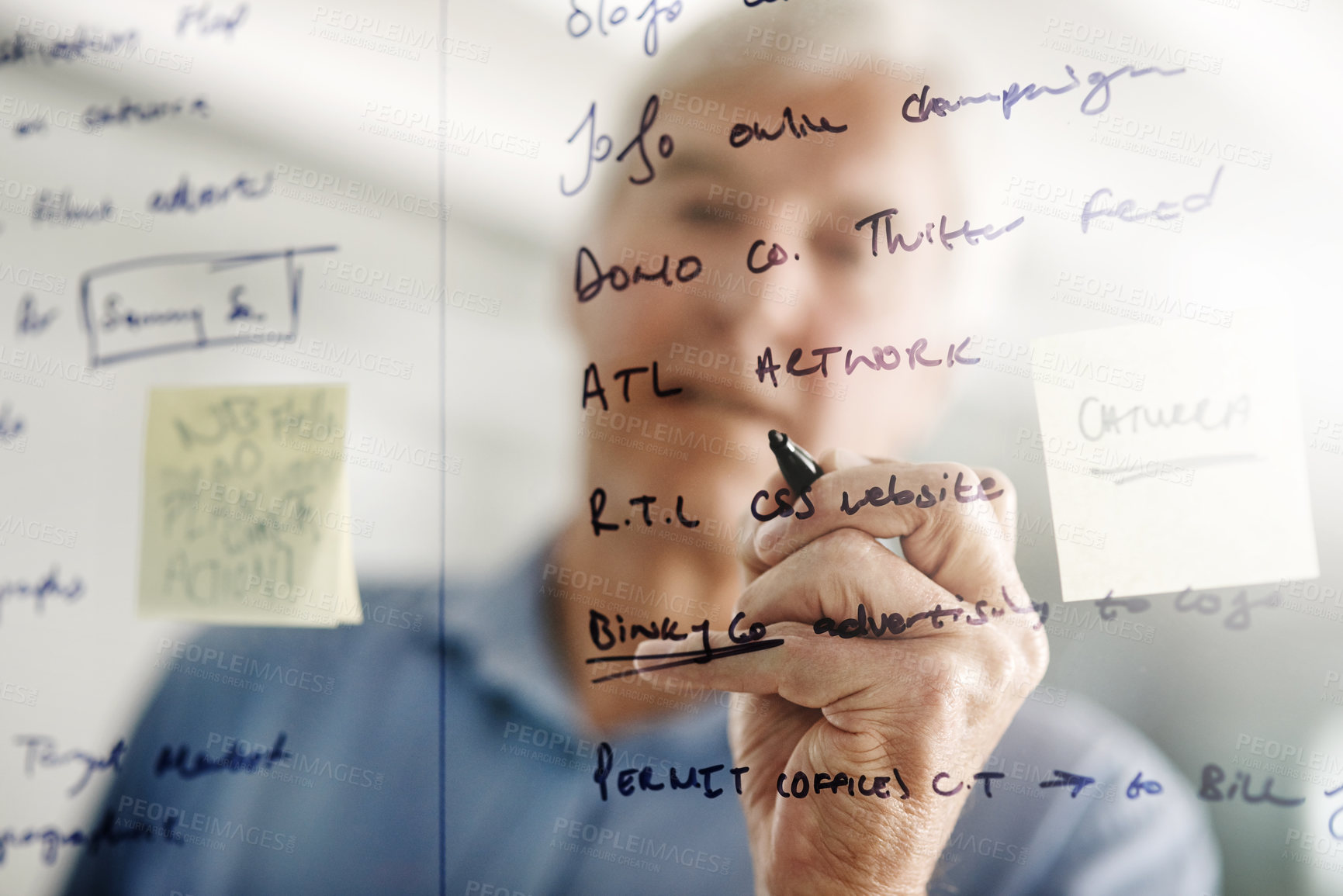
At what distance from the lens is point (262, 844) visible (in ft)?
2.23

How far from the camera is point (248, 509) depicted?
68 cm

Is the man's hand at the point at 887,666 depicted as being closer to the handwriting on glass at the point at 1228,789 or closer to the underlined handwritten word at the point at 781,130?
the handwriting on glass at the point at 1228,789

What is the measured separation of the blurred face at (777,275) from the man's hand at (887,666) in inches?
2.6

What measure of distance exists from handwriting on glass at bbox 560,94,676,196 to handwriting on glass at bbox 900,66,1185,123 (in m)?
0.21

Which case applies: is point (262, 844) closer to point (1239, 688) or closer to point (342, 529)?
point (342, 529)

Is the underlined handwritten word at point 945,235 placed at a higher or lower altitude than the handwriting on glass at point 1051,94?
lower

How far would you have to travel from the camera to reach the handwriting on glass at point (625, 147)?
2.09 feet

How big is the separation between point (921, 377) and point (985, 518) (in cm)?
12

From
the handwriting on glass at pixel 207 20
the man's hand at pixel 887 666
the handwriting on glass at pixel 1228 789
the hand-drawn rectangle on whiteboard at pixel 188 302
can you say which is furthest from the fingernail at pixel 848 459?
the handwriting on glass at pixel 207 20

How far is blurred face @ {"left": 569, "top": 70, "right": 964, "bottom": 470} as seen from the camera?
2.01 ft

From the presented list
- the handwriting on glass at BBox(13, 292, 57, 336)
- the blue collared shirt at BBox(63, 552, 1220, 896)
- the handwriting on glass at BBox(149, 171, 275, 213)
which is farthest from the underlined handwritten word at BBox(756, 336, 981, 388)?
the handwriting on glass at BBox(13, 292, 57, 336)

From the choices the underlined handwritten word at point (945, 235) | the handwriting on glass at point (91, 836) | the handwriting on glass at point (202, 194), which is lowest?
the handwriting on glass at point (91, 836)

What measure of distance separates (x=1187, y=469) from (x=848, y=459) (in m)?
0.26

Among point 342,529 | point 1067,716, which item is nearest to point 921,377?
point 1067,716
